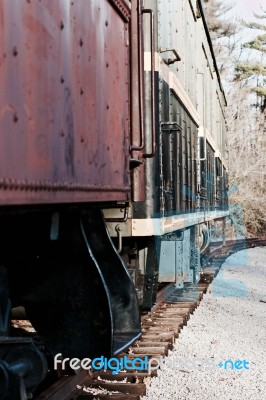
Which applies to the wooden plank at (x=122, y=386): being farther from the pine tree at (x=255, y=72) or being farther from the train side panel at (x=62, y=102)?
the pine tree at (x=255, y=72)

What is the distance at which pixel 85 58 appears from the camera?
3.09 metres

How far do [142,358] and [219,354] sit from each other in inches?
39.1

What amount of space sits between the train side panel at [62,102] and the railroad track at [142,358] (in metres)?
1.48

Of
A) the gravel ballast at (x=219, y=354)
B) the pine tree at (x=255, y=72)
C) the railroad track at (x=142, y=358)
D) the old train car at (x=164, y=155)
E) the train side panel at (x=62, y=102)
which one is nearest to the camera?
the train side panel at (x=62, y=102)

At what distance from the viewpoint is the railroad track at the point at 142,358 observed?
15.3 feet

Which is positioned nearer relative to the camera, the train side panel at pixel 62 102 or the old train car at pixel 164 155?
the train side panel at pixel 62 102

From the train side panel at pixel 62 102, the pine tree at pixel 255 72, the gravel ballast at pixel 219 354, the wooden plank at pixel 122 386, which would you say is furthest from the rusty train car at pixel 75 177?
the pine tree at pixel 255 72

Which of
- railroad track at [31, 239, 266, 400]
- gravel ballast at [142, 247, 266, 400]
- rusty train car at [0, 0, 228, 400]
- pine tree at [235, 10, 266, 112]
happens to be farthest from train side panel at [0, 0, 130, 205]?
pine tree at [235, 10, 266, 112]

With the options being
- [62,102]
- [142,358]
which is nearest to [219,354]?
[142,358]

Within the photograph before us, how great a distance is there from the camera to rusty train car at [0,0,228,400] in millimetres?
2312

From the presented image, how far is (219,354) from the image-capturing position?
6426mm

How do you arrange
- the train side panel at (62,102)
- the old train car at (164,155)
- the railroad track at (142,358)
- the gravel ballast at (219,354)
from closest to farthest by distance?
the train side panel at (62,102) < the railroad track at (142,358) < the old train car at (164,155) < the gravel ballast at (219,354)

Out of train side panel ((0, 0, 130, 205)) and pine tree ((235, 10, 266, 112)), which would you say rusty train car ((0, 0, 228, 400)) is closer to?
train side panel ((0, 0, 130, 205))

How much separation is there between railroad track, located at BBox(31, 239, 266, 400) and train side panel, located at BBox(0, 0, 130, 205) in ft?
4.86
